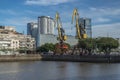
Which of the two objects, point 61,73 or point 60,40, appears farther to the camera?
point 60,40

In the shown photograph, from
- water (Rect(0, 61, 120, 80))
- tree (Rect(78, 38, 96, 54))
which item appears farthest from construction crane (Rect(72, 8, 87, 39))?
water (Rect(0, 61, 120, 80))

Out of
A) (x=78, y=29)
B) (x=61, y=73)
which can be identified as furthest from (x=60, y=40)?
(x=61, y=73)

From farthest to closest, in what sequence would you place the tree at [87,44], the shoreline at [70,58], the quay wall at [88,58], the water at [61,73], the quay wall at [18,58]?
the tree at [87,44] < the quay wall at [18,58] < the shoreline at [70,58] < the quay wall at [88,58] < the water at [61,73]

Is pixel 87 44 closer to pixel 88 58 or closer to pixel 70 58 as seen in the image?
pixel 70 58

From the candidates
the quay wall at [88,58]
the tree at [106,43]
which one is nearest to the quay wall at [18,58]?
the quay wall at [88,58]

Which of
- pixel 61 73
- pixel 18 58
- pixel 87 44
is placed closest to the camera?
pixel 61 73

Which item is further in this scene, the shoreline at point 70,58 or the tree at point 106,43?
the tree at point 106,43

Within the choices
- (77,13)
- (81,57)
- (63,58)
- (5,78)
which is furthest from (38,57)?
(5,78)

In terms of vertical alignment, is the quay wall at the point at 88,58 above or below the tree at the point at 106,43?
below

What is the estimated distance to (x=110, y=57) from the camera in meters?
116

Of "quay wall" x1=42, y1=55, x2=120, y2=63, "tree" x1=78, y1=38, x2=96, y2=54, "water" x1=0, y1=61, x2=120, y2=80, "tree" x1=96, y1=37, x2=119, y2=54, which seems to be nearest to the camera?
"water" x1=0, y1=61, x2=120, y2=80

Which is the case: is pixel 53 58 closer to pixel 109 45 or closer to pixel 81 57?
pixel 81 57

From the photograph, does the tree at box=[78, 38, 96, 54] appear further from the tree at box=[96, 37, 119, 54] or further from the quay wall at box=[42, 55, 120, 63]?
the quay wall at box=[42, 55, 120, 63]

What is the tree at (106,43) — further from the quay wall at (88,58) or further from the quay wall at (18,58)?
the quay wall at (18,58)
